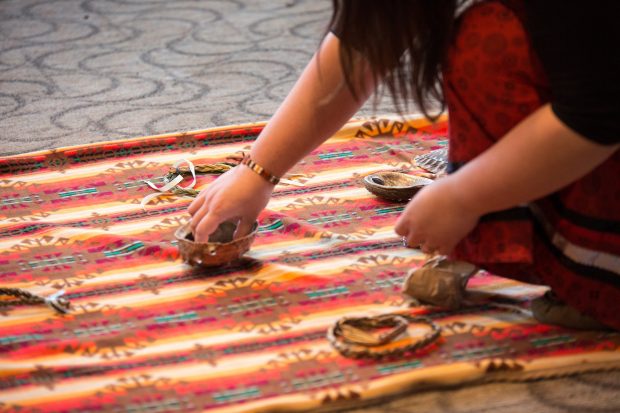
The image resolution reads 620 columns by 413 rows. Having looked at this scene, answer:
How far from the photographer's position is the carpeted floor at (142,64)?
1.67 metres

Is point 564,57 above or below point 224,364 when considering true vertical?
above

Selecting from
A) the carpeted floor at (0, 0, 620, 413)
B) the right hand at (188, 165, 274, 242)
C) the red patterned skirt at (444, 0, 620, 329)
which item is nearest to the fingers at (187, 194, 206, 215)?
the right hand at (188, 165, 274, 242)

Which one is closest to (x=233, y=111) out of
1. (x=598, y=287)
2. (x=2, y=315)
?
(x=2, y=315)

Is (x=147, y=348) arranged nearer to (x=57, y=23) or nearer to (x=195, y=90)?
(x=195, y=90)

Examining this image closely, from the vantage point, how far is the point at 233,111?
1.72 m

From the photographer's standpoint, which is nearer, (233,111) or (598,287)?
(598,287)

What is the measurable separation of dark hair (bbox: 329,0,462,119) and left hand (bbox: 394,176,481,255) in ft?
0.26

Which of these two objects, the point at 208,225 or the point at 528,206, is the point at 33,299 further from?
the point at 528,206

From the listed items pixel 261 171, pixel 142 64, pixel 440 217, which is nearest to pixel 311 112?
pixel 261 171

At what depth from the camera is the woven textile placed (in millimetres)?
848

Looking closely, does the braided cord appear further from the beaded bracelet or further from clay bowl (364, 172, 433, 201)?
clay bowl (364, 172, 433, 201)

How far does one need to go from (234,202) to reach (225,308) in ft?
0.41

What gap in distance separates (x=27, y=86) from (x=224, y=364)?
1.23 metres

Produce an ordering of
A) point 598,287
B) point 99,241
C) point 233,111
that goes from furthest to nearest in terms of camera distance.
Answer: point 233,111 → point 99,241 → point 598,287
